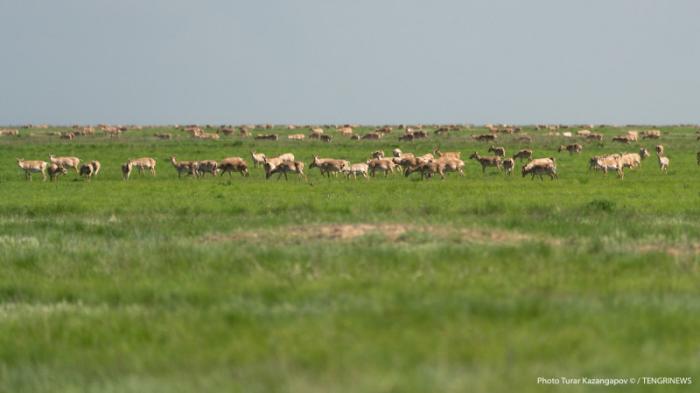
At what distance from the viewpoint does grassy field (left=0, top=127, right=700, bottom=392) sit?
24.9 feet

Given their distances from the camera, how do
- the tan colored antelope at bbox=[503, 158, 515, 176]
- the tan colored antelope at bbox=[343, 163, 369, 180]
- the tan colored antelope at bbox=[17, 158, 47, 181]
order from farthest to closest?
the tan colored antelope at bbox=[503, 158, 515, 176], the tan colored antelope at bbox=[17, 158, 47, 181], the tan colored antelope at bbox=[343, 163, 369, 180]

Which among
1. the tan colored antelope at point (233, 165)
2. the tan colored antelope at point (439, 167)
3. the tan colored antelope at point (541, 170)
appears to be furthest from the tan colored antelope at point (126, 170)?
the tan colored antelope at point (541, 170)

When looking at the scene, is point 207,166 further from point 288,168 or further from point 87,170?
point 87,170

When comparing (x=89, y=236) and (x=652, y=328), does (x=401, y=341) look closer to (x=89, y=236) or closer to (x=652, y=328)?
(x=652, y=328)

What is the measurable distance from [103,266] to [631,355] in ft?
28.3

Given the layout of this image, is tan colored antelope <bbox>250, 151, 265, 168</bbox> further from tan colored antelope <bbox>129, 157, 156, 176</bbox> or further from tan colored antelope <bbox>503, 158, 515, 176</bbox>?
tan colored antelope <bbox>503, 158, 515, 176</bbox>

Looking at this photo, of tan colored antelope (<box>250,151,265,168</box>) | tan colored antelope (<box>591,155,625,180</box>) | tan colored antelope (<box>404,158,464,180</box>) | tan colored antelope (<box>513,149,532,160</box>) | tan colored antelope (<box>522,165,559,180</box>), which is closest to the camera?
tan colored antelope (<box>522,165,559,180</box>)

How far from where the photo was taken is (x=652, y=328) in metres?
8.59

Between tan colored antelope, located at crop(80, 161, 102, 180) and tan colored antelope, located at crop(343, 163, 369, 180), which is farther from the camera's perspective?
tan colored antelope, located at crop(80, 161, 102, 180)

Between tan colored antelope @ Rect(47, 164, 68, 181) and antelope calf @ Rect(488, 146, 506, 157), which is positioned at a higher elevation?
antelope calf @ Rect(488, 146, 506, 157)

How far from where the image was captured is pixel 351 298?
993 centimetres

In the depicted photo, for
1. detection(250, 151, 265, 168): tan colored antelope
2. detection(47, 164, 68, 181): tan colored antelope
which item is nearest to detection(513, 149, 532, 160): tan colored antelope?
detection(250, 151, 265, 168): tan colored antelope

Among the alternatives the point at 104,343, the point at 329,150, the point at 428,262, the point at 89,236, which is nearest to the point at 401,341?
the point at 104,343

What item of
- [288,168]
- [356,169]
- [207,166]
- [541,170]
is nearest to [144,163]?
[207,166]
